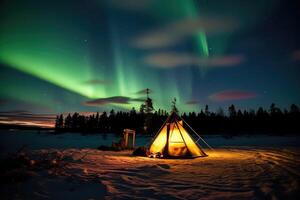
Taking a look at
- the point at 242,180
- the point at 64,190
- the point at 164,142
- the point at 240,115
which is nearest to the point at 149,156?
the point at 164,142

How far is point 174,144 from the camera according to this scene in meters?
14.6

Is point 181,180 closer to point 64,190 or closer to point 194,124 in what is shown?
point 64,190

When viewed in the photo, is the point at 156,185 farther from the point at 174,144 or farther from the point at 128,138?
the point at 128,138

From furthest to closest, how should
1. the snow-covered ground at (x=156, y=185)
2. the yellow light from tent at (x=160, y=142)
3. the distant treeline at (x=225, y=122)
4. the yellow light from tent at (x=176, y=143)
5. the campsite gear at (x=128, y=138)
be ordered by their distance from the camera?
the distant treeline at (x=225, y=122) < the campsite gear at (x=128, y=138) < the yellow light from tent at (x=160, y=142) < the yellow light from tent at (x=176, y=143) < the snow-covered ground at (x=156, y=185)

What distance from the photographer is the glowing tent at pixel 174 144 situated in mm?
14215

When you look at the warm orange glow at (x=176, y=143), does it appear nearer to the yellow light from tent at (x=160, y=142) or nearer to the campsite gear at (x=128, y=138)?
the yellow light from tent at (x=160, y=142)

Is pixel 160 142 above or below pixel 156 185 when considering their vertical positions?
above

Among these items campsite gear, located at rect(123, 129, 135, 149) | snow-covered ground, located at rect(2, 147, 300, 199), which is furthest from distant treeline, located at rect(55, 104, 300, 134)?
snow-covered ground, located at rect(2, 147, 300, 199)

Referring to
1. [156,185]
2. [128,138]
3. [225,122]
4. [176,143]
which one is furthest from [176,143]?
[225,122]

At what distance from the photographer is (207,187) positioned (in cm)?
657

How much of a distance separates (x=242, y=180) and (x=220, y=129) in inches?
2842

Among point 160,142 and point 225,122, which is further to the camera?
point 225,122

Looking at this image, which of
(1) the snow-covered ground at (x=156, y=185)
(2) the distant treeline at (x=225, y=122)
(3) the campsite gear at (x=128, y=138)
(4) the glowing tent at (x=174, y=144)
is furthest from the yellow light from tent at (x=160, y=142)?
(2) the distant treeline at (x=225, y=122)

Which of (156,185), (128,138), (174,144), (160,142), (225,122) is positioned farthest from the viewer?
(225,122)
